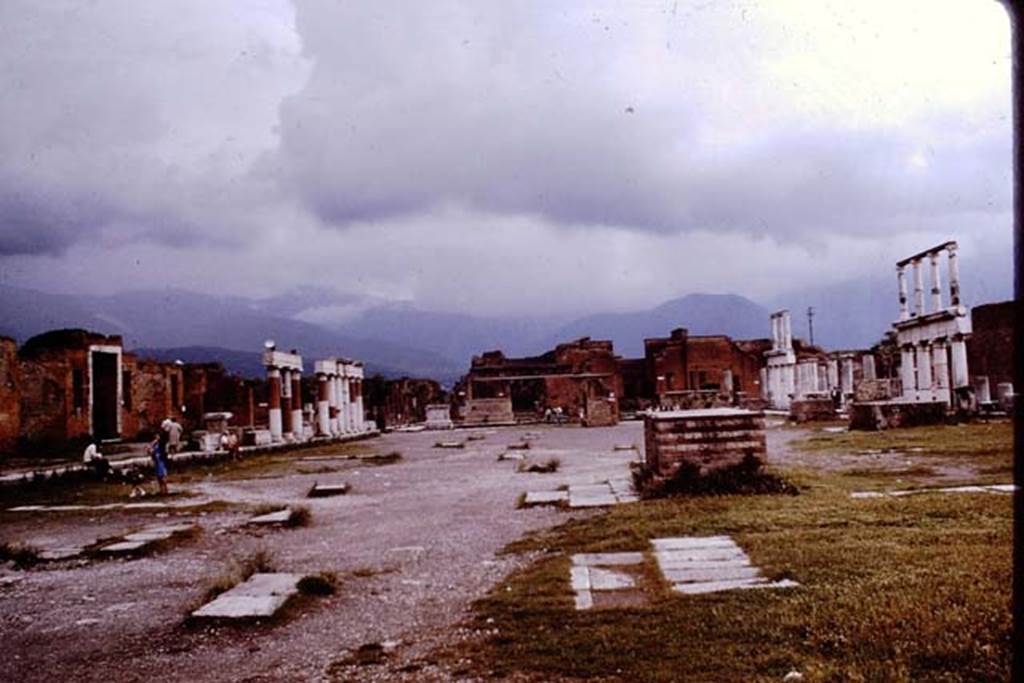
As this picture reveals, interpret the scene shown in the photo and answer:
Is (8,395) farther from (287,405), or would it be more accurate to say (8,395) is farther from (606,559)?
(606,559)

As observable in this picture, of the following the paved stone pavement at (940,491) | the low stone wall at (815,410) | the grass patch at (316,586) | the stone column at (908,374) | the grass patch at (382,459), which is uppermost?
the stone column at (908,374)

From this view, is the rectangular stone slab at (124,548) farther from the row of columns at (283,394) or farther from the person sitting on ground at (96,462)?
the row of columns at (283,394)

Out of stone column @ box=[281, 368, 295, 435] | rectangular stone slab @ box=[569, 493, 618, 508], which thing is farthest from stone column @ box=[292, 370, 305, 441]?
rectangular stone slab @ box=[569, 493, 618, 508]

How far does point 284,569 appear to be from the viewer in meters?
8.13

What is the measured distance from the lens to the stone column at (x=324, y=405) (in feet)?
129

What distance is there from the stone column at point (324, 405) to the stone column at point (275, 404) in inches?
197

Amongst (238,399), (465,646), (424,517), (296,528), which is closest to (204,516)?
(296,528)

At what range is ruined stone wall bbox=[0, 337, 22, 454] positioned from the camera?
2812 centimetres

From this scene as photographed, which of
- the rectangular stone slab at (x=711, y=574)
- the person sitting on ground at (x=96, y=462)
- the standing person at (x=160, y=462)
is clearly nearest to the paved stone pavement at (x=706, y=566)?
the rectangular stone slab at (x=711, y=574)

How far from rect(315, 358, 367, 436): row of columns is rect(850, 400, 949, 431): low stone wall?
2284cm

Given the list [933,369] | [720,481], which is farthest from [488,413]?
[720,481]

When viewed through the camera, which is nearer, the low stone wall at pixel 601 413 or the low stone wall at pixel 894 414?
the low stone wall at pixel 894 414

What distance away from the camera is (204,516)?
41.7 feet

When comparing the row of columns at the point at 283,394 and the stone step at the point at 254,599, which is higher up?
the row of columns at the point at 283,394
